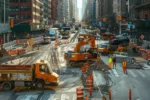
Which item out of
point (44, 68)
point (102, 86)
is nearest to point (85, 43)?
point (102, 86)

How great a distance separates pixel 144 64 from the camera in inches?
1829

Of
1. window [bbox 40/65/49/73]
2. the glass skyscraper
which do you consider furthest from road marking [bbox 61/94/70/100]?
the glass skyscraper

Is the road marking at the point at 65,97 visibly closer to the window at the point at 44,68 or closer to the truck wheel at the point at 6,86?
the window at the point at 44,68

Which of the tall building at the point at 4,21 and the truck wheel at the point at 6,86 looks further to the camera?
the tall building at the point at 4,21

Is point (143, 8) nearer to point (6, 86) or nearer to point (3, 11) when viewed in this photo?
point (3, 11)

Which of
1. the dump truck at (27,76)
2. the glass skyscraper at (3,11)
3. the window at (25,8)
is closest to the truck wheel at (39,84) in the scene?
the dump truck at (27,76)

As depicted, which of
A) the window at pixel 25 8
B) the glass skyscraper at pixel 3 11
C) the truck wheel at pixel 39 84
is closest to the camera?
the truck wheel at pixel 39 84

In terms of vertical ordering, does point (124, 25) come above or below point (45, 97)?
above

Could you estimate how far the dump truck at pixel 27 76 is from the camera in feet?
94.7

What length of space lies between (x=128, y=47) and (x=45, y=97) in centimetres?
4432

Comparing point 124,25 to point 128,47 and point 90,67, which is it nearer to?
point 128,47

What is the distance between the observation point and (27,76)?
2891 centimetres

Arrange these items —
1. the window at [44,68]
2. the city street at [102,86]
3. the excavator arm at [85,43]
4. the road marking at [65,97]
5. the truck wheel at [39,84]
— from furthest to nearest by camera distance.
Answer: the excavator arm at [85,43] → the window at [44,68] → the truck wheel at [39,84] → the city street at [102,86] → the road marking at [65,97]

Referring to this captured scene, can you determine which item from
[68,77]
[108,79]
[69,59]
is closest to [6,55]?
[69,59]
